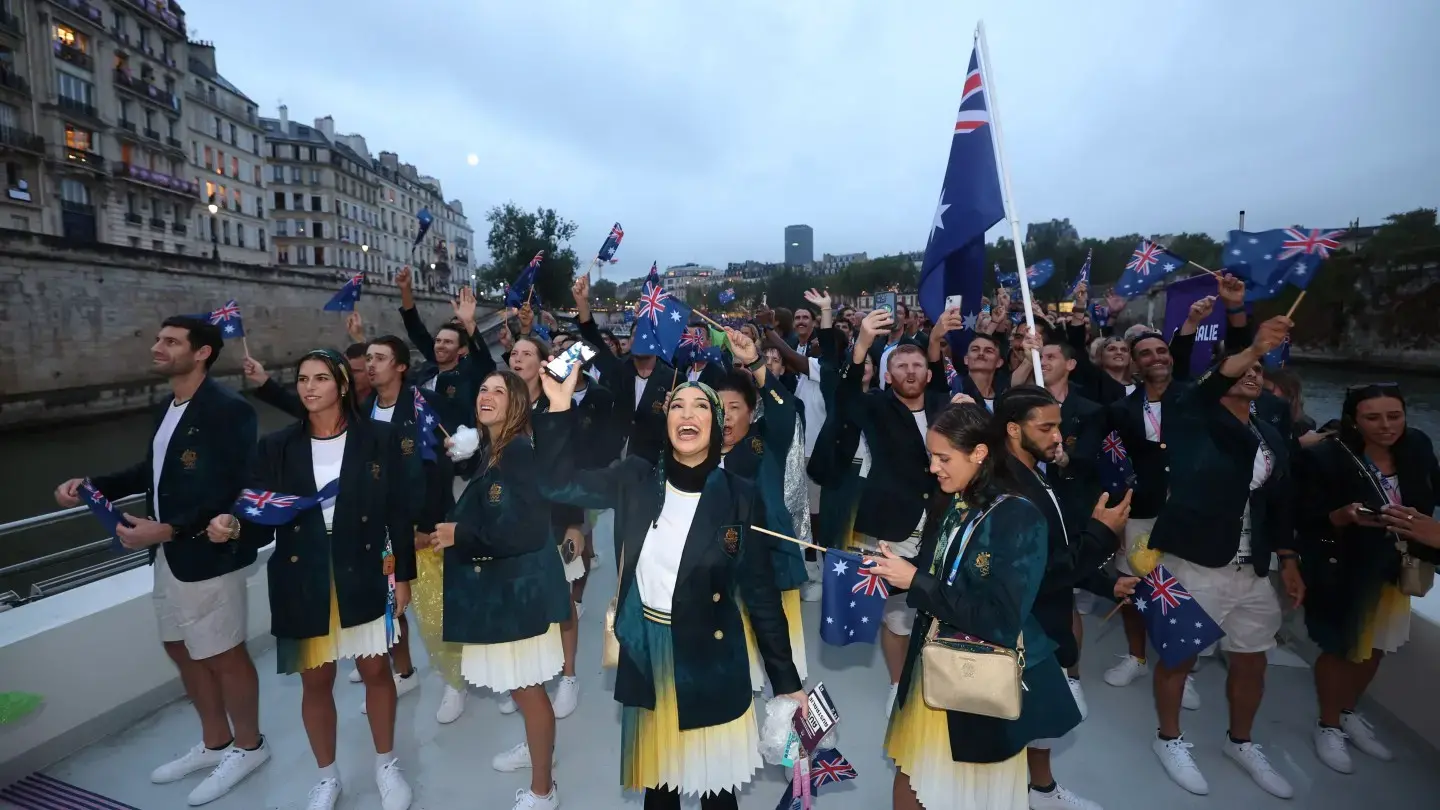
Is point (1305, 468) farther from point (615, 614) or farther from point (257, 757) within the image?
point (257, 757)

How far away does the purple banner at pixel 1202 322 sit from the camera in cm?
391

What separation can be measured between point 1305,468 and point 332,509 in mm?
4682

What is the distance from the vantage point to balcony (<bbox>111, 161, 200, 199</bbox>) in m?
35.5

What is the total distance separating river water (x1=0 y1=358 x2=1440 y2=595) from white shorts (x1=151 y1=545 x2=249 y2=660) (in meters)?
10.3

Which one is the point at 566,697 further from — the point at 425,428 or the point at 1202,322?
the point at 1202,322

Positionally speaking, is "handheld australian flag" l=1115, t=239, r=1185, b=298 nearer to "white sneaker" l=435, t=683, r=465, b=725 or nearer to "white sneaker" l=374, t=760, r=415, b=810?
"white sneaker" l=435, t=683, r=465, b=725

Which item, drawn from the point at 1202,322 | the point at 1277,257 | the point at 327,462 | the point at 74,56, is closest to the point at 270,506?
the point at 327,462

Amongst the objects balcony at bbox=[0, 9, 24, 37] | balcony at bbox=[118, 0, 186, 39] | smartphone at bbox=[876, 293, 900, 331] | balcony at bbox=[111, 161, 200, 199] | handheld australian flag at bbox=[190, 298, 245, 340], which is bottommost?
handheld australian flag at bbox=[190, 298, 245, 340]

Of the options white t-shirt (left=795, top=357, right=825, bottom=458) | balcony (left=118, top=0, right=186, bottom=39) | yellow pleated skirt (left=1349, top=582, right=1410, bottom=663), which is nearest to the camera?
yellow pleated skirt (left=1349, top=582, right=1410, bottom=663)

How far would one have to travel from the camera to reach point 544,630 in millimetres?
2949

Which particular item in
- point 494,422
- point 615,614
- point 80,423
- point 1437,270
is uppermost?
point 1437,270

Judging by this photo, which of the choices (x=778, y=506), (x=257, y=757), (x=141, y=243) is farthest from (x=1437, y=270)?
(x=141, y=243)

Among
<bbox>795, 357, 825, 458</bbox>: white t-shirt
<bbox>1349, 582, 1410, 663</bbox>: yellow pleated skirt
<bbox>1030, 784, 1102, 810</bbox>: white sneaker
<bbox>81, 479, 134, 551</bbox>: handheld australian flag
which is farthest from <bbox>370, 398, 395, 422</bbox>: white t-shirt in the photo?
<bbox>1349, 582, 1410, 663</bbox>: yellow pleated skirt

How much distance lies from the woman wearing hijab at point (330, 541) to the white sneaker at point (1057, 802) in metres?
2.83
